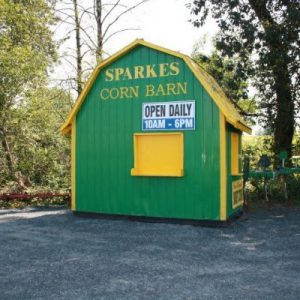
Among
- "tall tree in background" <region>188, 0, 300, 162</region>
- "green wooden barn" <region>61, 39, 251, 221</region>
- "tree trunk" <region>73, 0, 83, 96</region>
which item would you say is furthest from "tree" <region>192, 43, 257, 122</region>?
"tree trunk" <region>73, 0, 83, 96</region>

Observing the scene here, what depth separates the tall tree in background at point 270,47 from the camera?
1190cm

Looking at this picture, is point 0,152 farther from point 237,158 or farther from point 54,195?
point 237,158

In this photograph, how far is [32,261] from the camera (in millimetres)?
5988

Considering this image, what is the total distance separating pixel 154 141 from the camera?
940 centimetres

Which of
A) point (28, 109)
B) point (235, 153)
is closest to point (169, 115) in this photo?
point (235, 153)

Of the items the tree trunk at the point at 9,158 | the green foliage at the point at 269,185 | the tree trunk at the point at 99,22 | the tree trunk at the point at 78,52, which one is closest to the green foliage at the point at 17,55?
the tree trunk at the point at 78,52

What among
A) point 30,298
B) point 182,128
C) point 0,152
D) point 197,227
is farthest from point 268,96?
point 30,298

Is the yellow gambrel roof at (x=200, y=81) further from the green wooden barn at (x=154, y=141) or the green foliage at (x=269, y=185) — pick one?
the green foliage at (x=269, y=185)

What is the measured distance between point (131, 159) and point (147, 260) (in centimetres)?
382

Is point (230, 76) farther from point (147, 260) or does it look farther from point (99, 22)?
point (147, 260)

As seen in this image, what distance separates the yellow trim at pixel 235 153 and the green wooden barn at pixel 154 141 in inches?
1.0

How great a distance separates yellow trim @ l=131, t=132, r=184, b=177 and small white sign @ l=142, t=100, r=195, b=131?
18 centimetres

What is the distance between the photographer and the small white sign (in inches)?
356

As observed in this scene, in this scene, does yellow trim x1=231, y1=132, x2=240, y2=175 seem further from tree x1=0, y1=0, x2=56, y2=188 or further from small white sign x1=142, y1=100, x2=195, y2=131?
tree x1=0, y1=0, x2=56, y2=188
